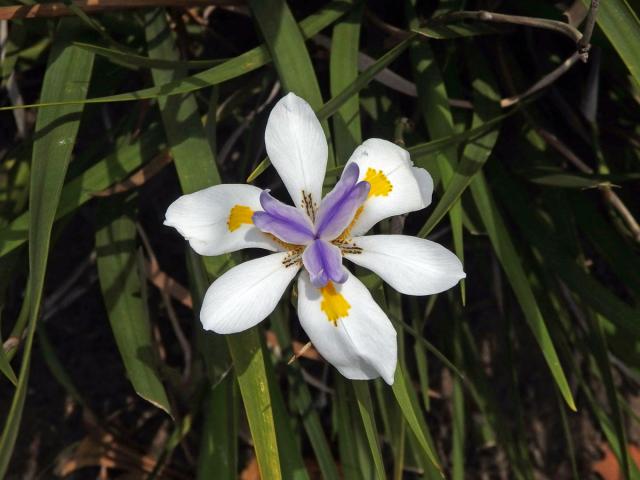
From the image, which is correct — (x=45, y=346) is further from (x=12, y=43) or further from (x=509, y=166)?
(x=509, y=166)

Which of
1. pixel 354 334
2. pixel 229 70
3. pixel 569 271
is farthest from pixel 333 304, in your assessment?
pixel 569 271

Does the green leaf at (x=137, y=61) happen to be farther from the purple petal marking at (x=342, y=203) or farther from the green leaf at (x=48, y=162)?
the purple petal marking at (x=342, y=203)

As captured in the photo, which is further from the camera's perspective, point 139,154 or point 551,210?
point 551,210

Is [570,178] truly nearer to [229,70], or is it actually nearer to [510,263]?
[510,263]

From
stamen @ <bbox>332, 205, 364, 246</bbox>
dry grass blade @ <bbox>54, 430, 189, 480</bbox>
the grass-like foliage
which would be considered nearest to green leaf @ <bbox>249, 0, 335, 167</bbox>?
the grass-like foliage

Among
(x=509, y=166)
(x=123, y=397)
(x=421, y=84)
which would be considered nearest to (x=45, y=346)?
(x=123, y=397)

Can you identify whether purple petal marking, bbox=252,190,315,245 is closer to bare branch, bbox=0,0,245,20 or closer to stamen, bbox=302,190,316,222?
stamen, bbox=302,190,316,222

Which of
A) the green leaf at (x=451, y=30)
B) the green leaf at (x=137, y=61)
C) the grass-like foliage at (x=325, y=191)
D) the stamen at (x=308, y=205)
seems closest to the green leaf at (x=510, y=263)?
the grass-like foliage at (x=325, y=191)
